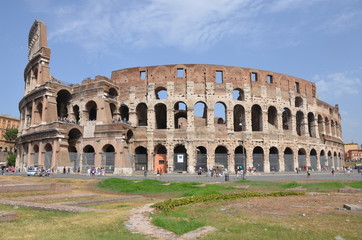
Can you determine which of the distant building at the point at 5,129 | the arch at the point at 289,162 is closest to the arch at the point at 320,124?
the arch at the point at 289,162

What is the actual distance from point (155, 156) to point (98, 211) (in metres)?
25.5

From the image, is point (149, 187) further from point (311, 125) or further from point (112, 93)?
point (311, 125)

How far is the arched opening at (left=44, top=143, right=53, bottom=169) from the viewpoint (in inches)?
1249

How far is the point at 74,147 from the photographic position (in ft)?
115

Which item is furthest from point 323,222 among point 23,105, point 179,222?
point 23,105

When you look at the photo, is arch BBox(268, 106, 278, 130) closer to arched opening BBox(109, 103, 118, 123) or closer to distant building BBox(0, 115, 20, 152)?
arched opening BBox(109, 103, 118, 123)

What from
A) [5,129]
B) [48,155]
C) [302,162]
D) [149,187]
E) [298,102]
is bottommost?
[149,187]

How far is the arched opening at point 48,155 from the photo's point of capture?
31.7 m

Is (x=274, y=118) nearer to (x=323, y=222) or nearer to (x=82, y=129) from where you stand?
(x=82, y=129)

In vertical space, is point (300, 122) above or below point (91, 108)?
below

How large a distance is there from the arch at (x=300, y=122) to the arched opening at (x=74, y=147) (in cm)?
2767

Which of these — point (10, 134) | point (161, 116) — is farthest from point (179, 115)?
point (10, 134)

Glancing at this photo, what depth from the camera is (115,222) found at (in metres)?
6.62

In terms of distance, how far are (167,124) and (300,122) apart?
18295 mm
